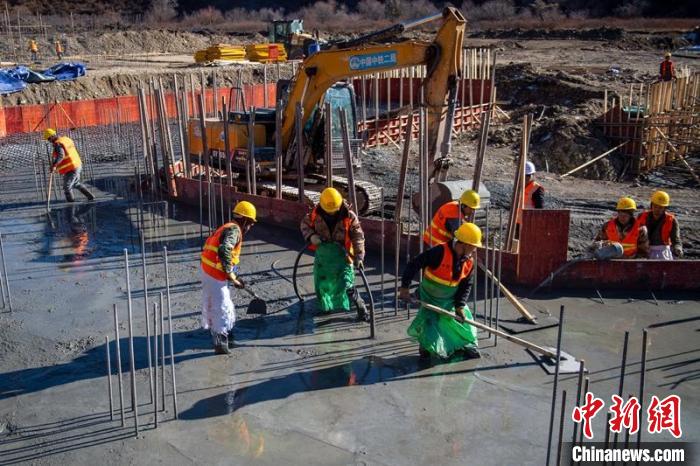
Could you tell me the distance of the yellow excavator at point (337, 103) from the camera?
10.6m

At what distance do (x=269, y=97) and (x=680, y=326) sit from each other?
21.0 m

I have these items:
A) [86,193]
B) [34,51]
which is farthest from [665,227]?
[34,51]

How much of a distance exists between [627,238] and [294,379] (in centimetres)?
468

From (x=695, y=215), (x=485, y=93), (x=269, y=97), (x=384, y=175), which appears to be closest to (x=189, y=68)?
(x=269, y=97)

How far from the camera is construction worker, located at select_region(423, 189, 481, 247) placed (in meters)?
7.68

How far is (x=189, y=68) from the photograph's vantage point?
32.3 m

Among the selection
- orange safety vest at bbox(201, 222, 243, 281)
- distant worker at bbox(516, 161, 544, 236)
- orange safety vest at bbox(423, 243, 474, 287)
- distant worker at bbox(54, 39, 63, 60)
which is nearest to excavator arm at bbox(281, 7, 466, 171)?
distant worker at bbox(516, 161, 544, 236)

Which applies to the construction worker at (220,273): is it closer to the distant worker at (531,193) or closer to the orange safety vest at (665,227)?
the distant worker at (531,193)

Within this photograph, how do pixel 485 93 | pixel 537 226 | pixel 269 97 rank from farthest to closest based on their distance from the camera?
pixel 269 97 < pixel 485 93 < pixel 537 226

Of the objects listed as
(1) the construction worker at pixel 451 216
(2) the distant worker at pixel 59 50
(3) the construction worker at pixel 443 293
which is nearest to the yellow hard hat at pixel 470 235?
(3) the construction worker at pixel 443 293

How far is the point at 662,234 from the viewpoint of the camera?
9.07m

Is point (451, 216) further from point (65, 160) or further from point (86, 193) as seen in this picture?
point (86, 193)

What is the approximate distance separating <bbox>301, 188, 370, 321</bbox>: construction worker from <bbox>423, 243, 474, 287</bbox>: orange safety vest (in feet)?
4.43

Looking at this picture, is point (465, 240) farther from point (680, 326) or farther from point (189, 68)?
point (189, 68)
